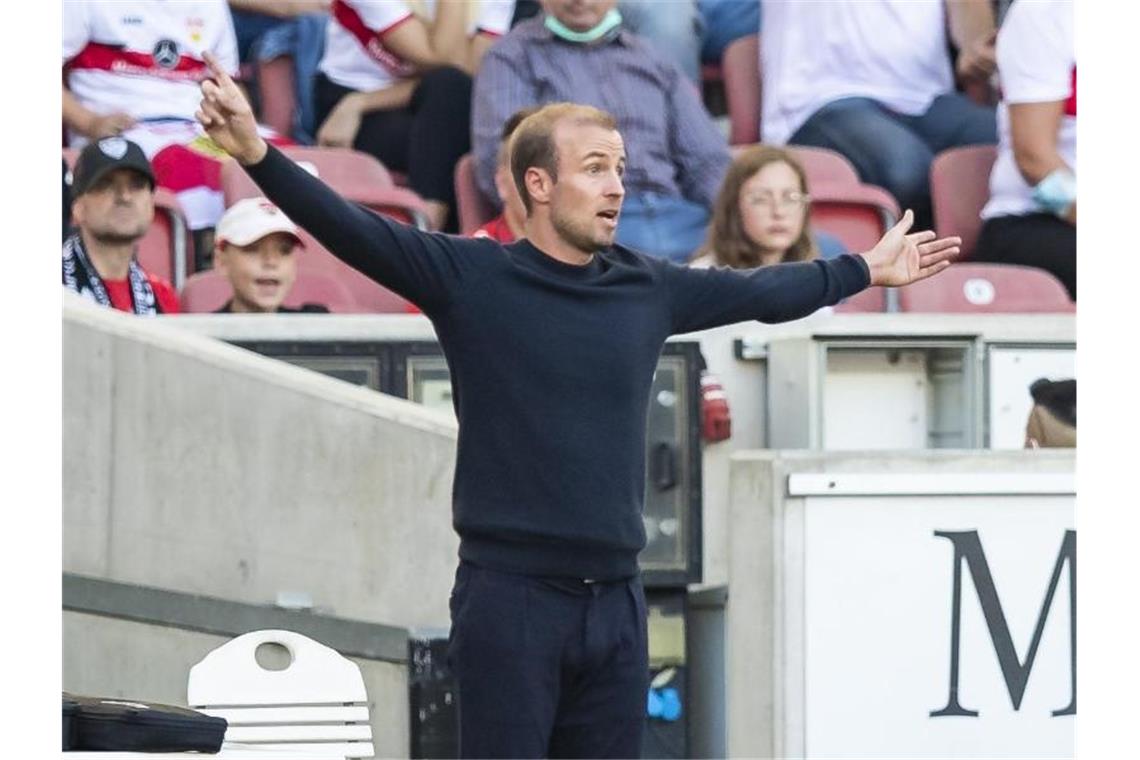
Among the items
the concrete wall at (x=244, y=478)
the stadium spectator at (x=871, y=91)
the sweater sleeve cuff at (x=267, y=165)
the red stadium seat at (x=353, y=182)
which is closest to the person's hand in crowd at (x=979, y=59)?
the stadium spectator at (x=871, y=91)

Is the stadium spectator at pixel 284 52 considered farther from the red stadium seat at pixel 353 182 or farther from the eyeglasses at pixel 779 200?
the eyeglasses at pixel 779 200

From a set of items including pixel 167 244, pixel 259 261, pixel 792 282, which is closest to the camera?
pixel 792 282

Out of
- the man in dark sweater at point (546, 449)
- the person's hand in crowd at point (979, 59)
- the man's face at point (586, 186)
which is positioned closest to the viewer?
the man in dark sweater at point (546, 449)

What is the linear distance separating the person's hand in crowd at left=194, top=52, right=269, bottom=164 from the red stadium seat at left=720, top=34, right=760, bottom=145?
514 cm

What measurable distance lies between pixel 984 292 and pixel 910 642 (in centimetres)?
203

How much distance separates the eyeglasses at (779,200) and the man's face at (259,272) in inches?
56.1

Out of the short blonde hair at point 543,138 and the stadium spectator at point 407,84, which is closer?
the short blonde hair at point 543,138

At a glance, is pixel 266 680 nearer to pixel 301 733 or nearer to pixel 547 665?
pixel 301 733

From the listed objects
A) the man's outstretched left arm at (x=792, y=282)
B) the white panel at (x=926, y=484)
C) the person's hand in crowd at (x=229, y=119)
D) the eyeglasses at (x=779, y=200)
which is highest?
the eyeglasses at (x=779, y=200)

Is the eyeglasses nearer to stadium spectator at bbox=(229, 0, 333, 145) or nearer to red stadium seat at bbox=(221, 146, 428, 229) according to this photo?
red stadium seat at bbox=(221, 146, 428, 229)

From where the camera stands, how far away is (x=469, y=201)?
25.9 ft

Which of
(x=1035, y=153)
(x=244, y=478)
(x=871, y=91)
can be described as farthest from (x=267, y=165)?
(x=871, y=91)

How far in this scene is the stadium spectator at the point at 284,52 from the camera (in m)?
8.55

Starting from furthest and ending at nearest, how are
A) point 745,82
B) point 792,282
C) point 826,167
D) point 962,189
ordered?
point 745,82 < point 962,189 < point 826,167 < point 792,282
